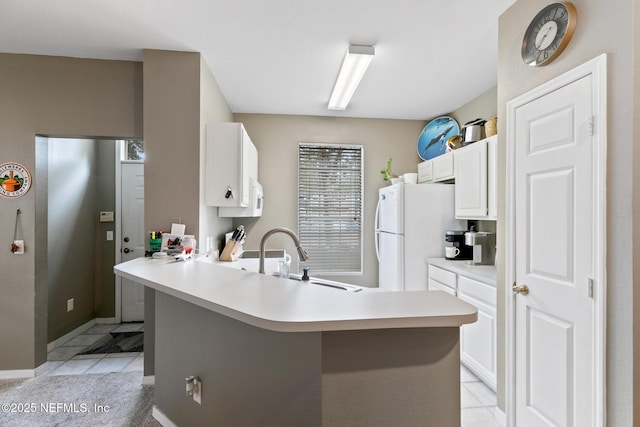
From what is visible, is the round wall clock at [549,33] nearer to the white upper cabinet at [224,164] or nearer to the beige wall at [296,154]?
the white upper cabinet at [224,164]

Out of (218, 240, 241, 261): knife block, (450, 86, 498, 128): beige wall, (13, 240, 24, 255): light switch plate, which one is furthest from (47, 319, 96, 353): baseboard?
(450, 86, 498, 128): beige wall

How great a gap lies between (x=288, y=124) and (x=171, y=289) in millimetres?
3243

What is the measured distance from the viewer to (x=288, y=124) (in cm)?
421

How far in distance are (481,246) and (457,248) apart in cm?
29

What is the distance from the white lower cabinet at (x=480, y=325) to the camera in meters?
2.34

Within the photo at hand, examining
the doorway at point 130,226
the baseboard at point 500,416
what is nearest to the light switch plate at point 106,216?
the doorway at point 130,226

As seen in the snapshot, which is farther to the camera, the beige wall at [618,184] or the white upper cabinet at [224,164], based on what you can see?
the white upper cabinet at [224,164]

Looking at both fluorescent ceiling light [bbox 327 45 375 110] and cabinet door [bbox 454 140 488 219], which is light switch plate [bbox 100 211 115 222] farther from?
cabinet door [bbox 454 140 488 219]

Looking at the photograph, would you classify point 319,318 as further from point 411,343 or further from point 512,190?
point 512,190

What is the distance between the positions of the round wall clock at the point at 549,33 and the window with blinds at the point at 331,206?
2.61 metres

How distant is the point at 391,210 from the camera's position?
3.58 meters

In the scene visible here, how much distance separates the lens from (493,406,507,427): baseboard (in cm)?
202

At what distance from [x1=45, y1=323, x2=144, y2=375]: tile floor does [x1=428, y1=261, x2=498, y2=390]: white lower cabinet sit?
280 cm

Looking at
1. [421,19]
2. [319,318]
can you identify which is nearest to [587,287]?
[319,318]
